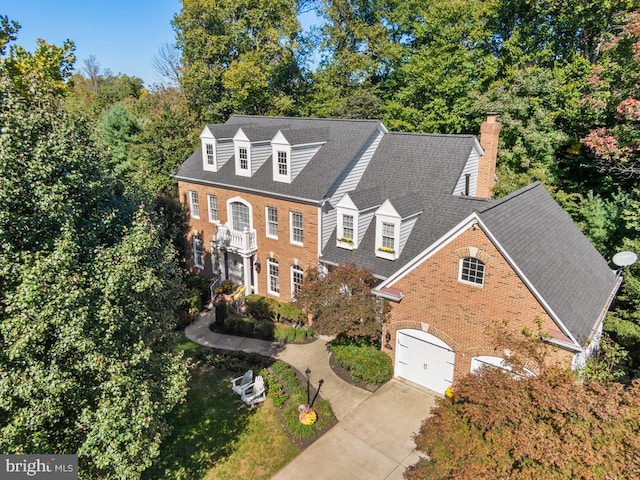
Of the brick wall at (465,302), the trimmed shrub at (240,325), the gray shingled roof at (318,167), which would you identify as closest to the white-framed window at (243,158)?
the gray shingled roof at (318,167)

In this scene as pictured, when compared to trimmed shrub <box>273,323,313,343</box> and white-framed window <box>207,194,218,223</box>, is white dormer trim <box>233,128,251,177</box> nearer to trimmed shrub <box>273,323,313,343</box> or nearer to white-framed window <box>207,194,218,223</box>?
white-framed window <box>207,194,218,223</box>

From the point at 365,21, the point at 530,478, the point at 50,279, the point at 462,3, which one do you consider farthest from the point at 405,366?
the point at 365,21

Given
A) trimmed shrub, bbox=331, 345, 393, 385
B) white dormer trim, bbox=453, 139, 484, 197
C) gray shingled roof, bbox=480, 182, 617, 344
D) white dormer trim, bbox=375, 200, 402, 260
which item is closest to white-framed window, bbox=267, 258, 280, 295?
white dormer trim, bbox=375, 200, 402, 260

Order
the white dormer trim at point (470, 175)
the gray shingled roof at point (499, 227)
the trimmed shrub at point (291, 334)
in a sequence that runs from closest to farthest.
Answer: the gray shingled roof at point (499, 227), the trimmed shrub at point (291, 334), the white dormer trim at point (470, 175)

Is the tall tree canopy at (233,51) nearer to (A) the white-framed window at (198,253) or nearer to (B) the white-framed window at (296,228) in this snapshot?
(A) the white-framed window at (198,253)

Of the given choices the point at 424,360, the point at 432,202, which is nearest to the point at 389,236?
the point at 432,202

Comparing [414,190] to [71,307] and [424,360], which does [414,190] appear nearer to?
[424,360]
